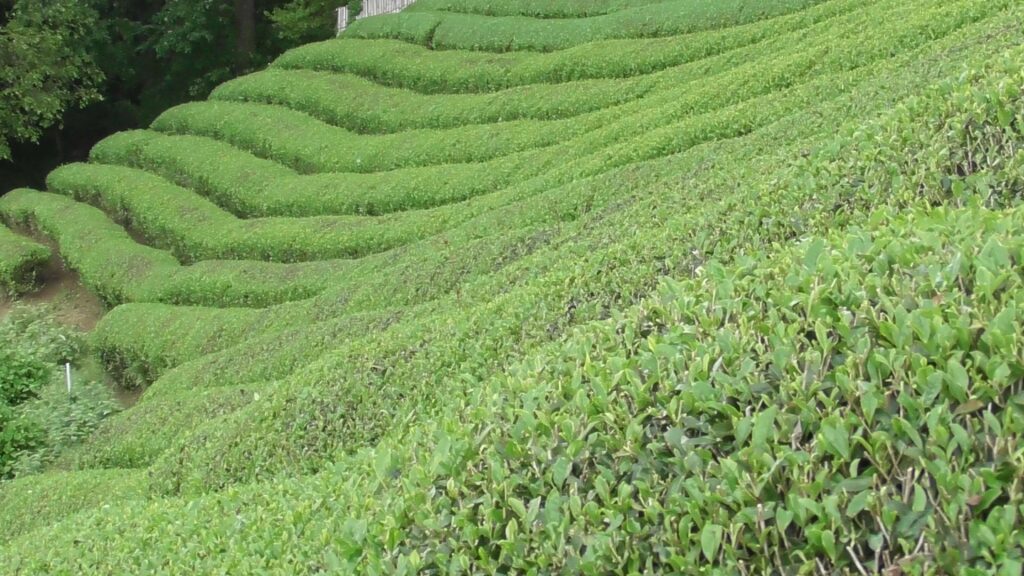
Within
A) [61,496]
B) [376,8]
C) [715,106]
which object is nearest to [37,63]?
[376,8]

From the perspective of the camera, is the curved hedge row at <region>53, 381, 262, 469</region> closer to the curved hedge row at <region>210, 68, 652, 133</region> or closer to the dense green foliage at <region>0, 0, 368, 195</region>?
the curved hedge row at <region>210, 68, 652, 133</region>

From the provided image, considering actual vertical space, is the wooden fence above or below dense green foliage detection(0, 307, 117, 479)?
above

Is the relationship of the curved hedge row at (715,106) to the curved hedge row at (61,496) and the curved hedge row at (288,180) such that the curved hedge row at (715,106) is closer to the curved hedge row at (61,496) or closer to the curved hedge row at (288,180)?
the curved hedge row at (288,180)

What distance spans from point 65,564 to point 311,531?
3.41 m

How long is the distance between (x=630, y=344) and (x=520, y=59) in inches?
1003

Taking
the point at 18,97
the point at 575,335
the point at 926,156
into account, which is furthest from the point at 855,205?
the point at 18,97

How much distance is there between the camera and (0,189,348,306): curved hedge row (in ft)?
69.4

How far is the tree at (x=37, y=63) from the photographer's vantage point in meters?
33.0

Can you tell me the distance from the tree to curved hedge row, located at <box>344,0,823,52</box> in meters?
11.0

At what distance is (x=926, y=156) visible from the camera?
6328 millimetres

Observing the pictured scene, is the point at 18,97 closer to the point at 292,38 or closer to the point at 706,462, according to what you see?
the point at 292,38

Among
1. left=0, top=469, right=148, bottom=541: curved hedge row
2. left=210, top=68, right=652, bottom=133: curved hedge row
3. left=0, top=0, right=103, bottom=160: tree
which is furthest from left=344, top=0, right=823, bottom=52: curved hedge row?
left=0, top=469, right=148, bottom=541: curved hedge row

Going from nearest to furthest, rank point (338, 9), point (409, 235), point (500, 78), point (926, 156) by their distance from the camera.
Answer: point (926, 156) → point (409, 235) → point (500, 78) → point (338, 9)

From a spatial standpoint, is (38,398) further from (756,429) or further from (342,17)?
(342,17)
